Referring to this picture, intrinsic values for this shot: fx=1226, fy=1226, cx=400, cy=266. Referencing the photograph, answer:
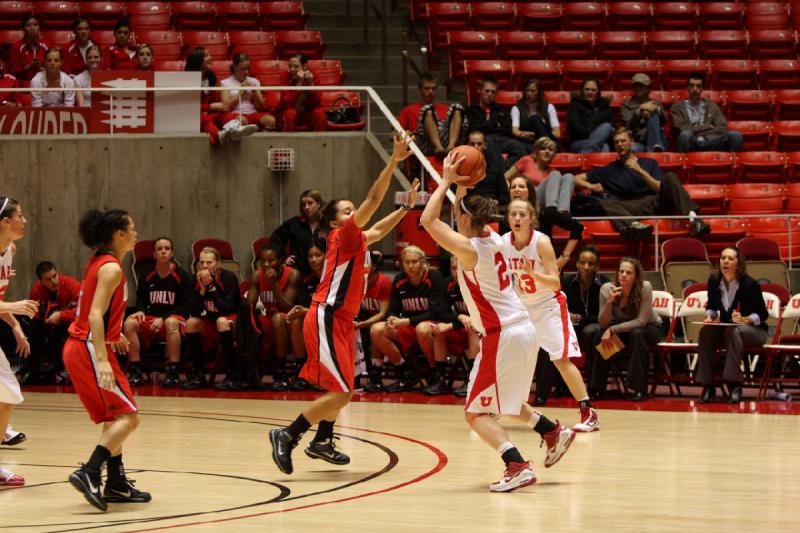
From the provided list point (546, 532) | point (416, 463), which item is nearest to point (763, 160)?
point (416, 463)

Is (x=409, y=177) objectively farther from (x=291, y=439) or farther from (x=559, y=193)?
(x=291, y=439)

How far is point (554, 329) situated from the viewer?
8.04 metres

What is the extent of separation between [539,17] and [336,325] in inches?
391

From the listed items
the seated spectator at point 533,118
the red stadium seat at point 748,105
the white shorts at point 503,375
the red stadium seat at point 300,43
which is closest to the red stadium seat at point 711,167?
the red stadium seat at point 748,105

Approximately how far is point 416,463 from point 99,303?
2.19 meters

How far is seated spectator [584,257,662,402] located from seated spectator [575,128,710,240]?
162 centimetres

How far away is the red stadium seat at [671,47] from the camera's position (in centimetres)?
1523

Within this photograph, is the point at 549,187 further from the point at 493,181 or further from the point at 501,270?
the point at 501,270

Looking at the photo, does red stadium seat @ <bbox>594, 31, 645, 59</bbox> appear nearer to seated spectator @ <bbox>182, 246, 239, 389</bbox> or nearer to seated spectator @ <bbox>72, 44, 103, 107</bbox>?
seated spectator @ <bbox>72, 44, 103, 107</bbox>

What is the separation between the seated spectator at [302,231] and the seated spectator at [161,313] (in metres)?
0.95

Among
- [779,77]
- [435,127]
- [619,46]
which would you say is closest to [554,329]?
[435,127]

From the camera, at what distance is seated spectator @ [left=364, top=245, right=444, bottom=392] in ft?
34.0

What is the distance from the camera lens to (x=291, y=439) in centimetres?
623

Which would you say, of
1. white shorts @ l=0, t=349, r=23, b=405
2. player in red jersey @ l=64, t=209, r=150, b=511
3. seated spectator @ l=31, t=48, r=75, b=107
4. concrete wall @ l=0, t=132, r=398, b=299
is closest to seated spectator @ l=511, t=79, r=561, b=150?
concrete wall @ l=0, t=132, r=398, b=299
